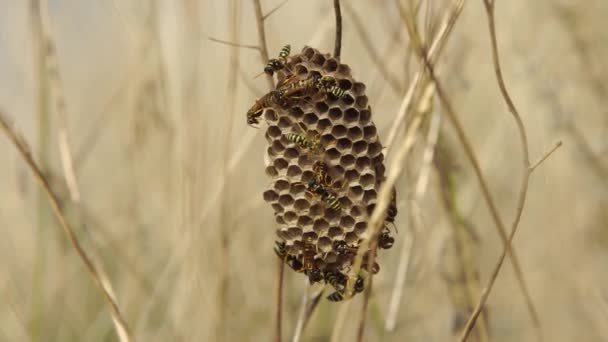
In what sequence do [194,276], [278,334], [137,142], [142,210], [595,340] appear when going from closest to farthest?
[278,334] → [194,276] → [137,142] → [595,340] → [142,210]

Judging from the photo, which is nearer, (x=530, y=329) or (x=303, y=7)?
(x=530, y=329)

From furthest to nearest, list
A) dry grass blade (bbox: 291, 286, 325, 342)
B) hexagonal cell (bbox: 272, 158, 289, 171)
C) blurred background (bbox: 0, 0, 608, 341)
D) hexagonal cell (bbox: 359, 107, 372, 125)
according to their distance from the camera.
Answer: blurred background (bbox: 0, 0, 608, 341)
dry grass blade (bbox: 291, 286, 325, 342)
hexagonal cell (bbox: 272, 158, 289, 171)
hexagonal cell (bbox: 359, 107, 372, 125)

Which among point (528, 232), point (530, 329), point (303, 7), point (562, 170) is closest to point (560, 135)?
point (562, 170)

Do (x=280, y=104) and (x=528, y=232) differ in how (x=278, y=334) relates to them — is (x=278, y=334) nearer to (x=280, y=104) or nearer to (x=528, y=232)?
(x=280, y=104)

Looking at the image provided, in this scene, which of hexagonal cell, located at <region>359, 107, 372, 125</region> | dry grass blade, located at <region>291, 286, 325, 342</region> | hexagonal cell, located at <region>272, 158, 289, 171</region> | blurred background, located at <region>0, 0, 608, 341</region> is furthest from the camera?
blurred background, located at <region>0, 0, 608, 341</region>

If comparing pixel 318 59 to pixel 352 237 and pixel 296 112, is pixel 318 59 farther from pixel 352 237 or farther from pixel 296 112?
pixel 352 237

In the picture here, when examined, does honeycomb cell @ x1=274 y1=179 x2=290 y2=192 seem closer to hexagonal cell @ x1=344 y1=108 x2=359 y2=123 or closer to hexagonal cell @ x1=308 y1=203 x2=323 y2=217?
hexagonal cell @ x1=308 y1=203 x2=323 y2=217

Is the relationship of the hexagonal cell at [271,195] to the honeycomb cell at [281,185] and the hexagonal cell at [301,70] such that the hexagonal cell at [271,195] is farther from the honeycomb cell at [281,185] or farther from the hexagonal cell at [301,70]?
the hexagonal cell at [301,70]

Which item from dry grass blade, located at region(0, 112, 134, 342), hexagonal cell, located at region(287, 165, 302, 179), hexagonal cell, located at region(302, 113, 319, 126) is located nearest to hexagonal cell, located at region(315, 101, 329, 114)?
hexagonal cell, located at region(302, 113, 319, 126)
